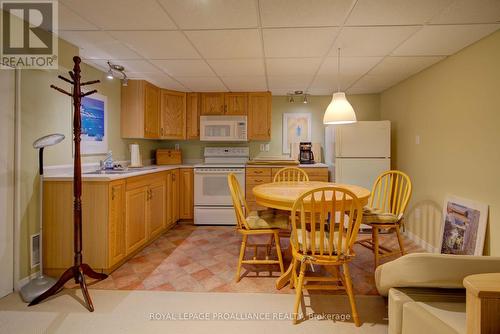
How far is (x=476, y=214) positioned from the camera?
7.68ft

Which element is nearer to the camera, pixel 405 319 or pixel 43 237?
pixel 405 319

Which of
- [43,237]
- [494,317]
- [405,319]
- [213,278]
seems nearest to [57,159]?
[43,237]

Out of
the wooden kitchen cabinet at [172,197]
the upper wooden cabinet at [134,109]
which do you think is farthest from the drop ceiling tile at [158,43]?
the wooden kitchen cabinet at [172,197]

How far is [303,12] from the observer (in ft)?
6.28

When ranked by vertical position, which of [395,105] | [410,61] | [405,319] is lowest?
[405,319]

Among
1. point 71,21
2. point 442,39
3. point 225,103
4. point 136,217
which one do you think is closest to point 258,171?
point 225,103

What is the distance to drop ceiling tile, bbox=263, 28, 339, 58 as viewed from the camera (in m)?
2.20

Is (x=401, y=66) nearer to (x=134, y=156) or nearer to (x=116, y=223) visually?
(x=116, y=223)

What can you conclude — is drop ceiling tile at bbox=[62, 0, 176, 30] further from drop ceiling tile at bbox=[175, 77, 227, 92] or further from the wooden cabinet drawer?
the wooden cabinet drawer

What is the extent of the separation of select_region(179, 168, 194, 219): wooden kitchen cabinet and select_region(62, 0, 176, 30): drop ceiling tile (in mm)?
2340

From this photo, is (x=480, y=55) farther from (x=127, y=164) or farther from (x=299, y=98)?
(x=127, y=164)

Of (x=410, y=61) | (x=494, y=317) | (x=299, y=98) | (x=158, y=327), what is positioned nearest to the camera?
(x=494, y=317)

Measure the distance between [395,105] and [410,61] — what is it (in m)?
1.12

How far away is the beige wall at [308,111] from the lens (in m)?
4.50
